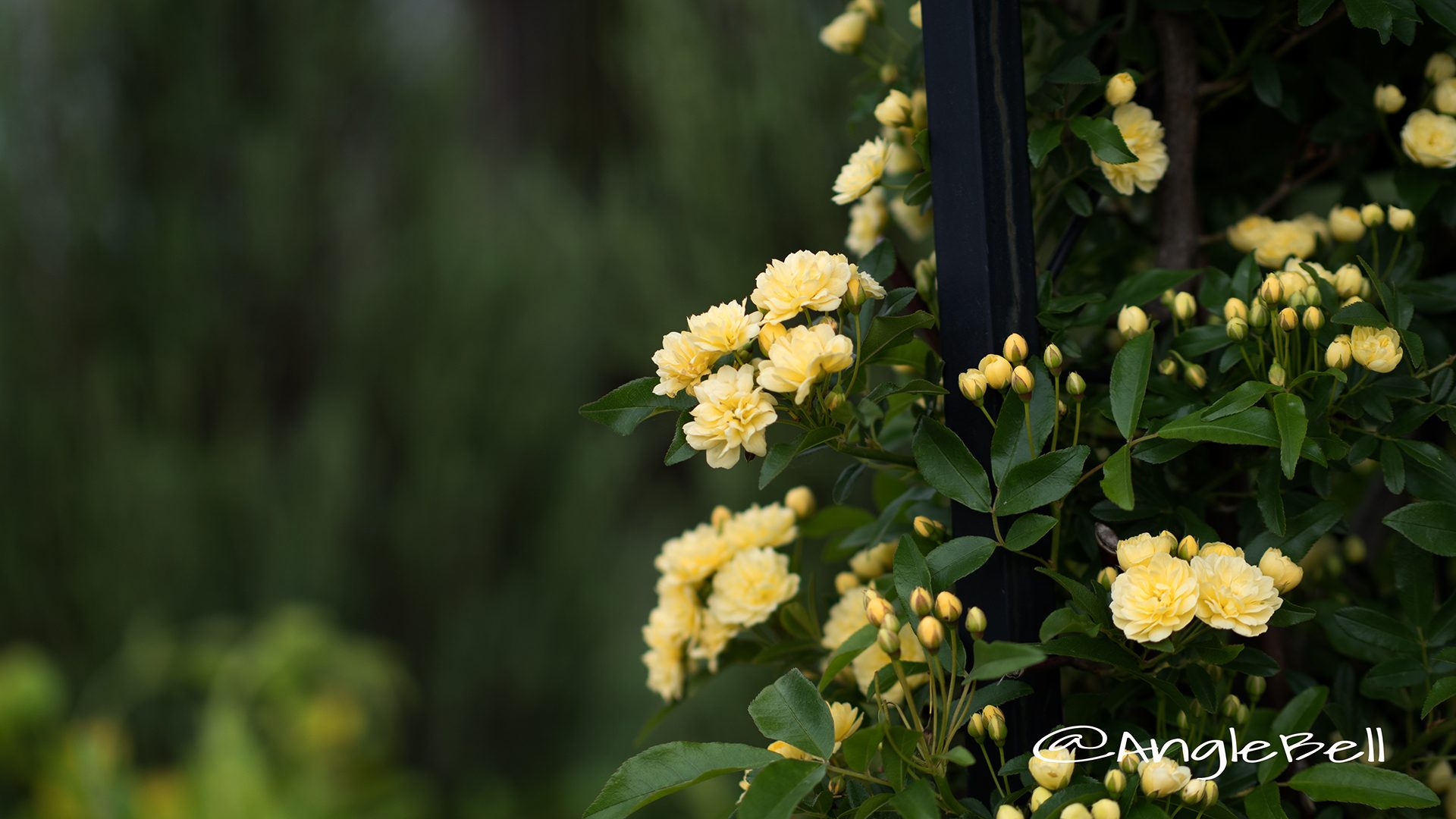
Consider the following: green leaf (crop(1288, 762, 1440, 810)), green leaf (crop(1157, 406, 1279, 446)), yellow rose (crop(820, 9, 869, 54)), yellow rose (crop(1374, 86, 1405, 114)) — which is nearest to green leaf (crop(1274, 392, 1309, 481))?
green leaf (crop(1157, 406, 1279, 446))

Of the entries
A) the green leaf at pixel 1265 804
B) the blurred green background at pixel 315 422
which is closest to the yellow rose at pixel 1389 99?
the green leaf at pixel 1265 804

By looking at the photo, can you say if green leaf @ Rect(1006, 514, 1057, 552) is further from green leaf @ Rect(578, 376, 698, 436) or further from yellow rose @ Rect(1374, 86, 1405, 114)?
yellow rose @ Rect(1374, 86, 1405, 114)

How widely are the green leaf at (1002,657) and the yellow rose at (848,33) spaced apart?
0.37 metres

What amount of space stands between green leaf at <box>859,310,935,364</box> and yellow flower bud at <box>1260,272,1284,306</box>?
0.14 metres

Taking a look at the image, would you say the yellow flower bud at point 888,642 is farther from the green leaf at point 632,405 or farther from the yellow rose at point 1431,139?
the yellow rose at point 1431,139

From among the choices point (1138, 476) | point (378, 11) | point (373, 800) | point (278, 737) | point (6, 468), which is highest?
point (378, 11)

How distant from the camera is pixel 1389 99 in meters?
0.50

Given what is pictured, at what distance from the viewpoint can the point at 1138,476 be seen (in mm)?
448

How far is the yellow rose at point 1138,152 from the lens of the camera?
0.47 metres

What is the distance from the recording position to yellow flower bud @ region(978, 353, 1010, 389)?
15.9 inches

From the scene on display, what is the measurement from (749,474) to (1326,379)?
41.9 inches

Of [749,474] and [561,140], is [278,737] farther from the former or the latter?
[561,140]

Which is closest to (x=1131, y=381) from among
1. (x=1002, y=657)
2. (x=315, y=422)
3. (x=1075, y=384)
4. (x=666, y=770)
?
(x=1075, y=384)

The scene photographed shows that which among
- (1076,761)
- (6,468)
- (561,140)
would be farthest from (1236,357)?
(561,140)
